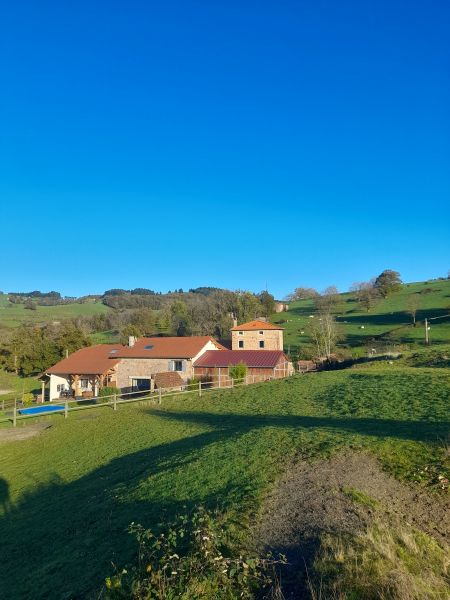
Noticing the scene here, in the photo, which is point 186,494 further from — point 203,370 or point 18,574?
point 203,370

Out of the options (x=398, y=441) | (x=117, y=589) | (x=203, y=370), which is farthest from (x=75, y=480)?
(x=203, y=370)

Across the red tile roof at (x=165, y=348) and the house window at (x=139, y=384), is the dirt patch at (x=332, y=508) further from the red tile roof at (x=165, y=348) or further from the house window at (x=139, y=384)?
the house window at (x=139, y=384)

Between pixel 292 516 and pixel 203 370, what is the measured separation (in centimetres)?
3759

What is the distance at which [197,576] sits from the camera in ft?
16.4

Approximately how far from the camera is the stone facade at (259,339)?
180 ft

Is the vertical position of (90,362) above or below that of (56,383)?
above

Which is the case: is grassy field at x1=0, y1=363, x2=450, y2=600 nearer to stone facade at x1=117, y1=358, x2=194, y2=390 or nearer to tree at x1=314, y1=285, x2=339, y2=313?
stone facade at x1=117, y1=358, x2=194, y2=390

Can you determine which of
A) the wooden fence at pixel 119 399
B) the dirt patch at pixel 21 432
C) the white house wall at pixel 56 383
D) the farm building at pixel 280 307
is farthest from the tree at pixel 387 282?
the dirt patch at pixel 21 432

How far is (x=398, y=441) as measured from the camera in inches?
388

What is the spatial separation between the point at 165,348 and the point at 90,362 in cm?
865

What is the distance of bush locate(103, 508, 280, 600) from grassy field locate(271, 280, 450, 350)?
49.7m

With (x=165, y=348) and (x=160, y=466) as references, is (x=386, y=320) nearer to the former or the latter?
(x=165, y=348)

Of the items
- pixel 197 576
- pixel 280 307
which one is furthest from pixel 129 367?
pixel 280 307

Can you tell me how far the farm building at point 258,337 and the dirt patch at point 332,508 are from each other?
46.5 metres
